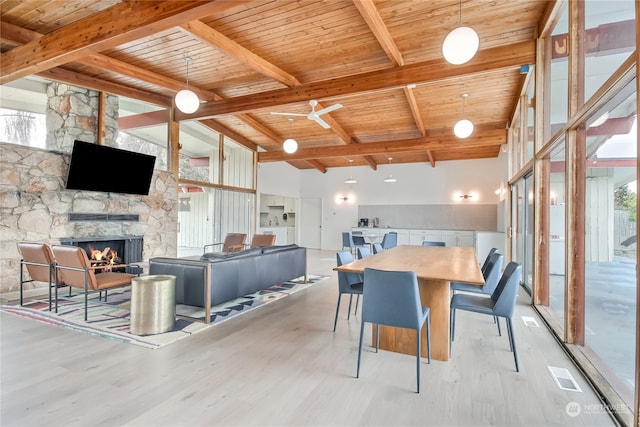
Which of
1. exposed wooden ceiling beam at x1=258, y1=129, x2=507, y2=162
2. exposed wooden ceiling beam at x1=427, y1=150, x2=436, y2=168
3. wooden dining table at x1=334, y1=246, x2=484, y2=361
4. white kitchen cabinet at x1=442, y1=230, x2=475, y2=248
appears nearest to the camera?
wooden dining table at x1=334, y1=246, x2=484, y2=361

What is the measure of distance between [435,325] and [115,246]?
18.4 ft

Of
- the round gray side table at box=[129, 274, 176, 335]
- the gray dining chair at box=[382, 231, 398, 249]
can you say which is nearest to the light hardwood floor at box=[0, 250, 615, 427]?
the round gray side table at box=[129, 274, 176, 335]

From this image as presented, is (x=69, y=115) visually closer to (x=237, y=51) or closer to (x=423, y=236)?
(x=237, y=51)

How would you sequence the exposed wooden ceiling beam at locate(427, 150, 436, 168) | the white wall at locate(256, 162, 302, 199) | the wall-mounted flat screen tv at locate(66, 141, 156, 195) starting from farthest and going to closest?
the white wall at locate(256, 162, 302, 199) < the exposed wooden ceiling beam at locate(427, 150, 436, 168) < the wall-mounted flat screen tv at locate(66, 141, 156, 195)

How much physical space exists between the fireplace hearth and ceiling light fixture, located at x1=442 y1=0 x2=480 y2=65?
5.19 m

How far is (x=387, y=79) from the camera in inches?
183

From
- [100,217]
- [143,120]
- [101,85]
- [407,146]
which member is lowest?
[100,217]

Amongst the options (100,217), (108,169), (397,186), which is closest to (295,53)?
(108,169)

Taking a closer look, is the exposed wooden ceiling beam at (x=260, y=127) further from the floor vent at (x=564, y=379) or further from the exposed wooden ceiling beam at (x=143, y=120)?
the floor vent at (x=564, y=379)

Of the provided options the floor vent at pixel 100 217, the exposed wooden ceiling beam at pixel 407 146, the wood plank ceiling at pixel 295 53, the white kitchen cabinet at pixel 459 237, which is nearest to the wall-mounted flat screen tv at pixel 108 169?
the floor vent at pixel 100 217

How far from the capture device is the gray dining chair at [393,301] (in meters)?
2.17

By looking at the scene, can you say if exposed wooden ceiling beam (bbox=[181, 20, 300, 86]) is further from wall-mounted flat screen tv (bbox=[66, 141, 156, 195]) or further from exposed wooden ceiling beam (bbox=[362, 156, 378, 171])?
exposed wooden ceiling beam (bbox=[362, 156, 378, 171])

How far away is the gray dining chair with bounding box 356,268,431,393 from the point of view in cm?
217

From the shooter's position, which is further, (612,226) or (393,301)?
(612,226)
